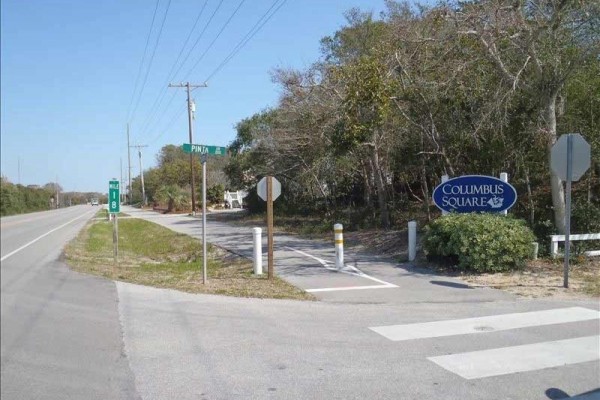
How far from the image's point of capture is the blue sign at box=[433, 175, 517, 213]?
43.3 ft

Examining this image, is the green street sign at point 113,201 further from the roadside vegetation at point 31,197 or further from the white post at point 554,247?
the white post at point 554,247

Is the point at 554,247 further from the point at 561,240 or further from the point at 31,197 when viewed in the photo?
the point at 31,197

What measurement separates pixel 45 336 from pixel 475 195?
10713mm

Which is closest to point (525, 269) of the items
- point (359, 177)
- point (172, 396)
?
point (172, 396)

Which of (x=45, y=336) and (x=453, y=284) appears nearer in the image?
(x=45, y=336)

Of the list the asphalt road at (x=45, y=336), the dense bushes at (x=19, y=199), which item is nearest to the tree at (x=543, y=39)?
the asphalt road at (x=45, y=336)

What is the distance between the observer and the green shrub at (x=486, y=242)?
11562 millimetres

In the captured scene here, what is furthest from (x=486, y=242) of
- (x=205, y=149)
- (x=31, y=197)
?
(x=31, y=197)

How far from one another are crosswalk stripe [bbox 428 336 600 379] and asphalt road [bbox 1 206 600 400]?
0.07 ft

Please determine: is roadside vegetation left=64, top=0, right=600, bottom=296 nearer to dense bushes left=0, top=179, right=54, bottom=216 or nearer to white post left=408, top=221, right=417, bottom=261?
white post left=408, top=221, right=417, bottom=261

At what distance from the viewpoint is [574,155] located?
10164 mm

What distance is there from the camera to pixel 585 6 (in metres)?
12.5

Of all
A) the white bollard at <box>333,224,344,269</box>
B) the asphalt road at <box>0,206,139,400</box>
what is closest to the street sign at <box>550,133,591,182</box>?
the white bollard at <box>333,224,344,269</box>

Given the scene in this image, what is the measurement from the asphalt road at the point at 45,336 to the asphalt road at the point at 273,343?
14 millimetres
